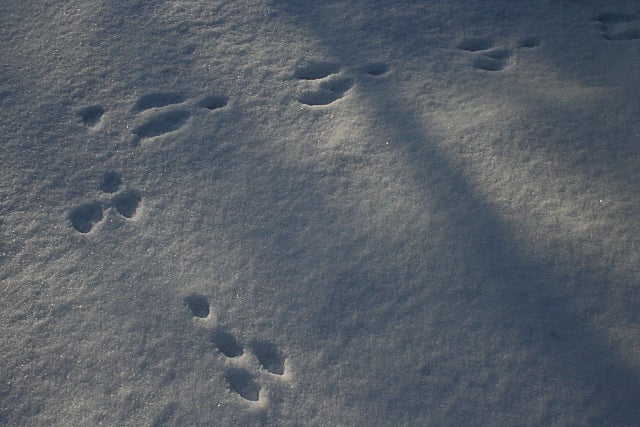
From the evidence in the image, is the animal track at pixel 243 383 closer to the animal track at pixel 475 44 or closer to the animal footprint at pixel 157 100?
the animal footprint at pixel 157 100

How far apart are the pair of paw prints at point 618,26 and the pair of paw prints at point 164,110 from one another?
1347 mm

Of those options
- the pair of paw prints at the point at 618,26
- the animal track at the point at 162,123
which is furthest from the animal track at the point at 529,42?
the animal track at the point at 162,123

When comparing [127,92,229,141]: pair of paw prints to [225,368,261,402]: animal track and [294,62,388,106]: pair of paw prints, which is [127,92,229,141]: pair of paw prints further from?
[225,368,261,402]: animal track

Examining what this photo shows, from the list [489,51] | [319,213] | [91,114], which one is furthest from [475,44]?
[91,114]

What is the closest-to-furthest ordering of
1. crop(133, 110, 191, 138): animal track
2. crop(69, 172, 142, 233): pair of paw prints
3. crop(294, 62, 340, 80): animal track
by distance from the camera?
crop(69, 172, 142, 233): pair of paw prints, crop(133, 110, 191, 138): animal track, crop(294, 62, 340, 80): animal track

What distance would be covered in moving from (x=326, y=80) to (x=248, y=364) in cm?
96

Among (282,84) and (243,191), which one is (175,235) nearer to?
(243,191)

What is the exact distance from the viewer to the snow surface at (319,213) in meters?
1.35

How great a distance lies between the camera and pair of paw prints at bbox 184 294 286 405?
4.45ft

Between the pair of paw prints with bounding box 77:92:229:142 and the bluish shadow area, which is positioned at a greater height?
the pair of paw prints with bounding box 77:92:229:142

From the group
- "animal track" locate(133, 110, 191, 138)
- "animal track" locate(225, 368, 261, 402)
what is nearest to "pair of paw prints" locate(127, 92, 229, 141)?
"animal track" locate(133, 110, 191, 138)

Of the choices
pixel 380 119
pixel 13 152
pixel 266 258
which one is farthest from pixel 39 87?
pixel 380 119

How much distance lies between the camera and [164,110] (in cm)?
176

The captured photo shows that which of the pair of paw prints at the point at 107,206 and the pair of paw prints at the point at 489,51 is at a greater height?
the pair of paw prints at the point at 489,51
